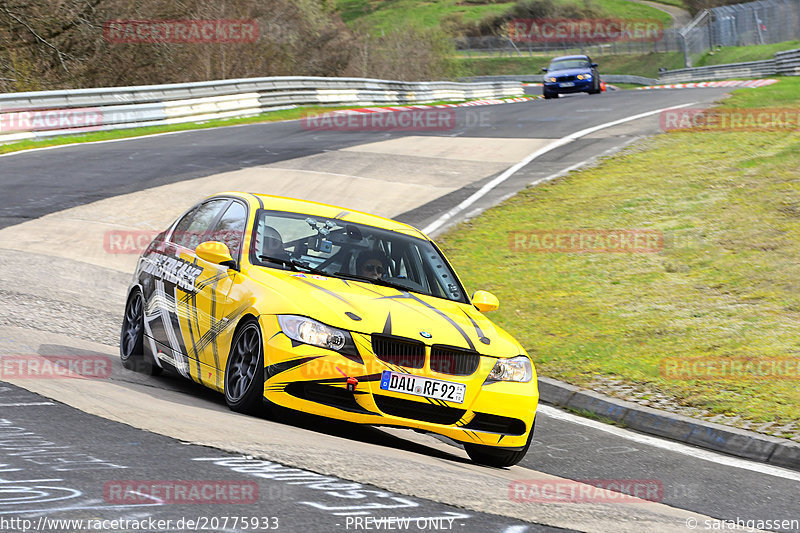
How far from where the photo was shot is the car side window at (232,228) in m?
7.88

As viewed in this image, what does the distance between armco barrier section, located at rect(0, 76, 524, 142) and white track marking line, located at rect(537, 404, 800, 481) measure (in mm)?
17796

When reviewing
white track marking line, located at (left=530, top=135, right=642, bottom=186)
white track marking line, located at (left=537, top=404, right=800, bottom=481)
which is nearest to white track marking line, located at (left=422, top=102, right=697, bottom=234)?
white track marking line, located at (left=530, top=135, right=642, bottom=186)

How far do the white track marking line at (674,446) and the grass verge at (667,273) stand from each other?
23.2 inches

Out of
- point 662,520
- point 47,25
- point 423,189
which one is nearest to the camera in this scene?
point 662,520

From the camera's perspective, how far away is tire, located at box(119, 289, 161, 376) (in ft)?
28.5

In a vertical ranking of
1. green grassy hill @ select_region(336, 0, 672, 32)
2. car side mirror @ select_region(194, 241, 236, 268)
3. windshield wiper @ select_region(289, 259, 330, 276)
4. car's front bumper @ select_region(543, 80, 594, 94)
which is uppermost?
green grassy hill @ select_region(336, 0, 672, 32)

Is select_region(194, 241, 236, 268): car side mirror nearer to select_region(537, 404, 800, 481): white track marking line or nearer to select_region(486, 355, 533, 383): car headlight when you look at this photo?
select_region(486, 355, 533, 383): car headlight

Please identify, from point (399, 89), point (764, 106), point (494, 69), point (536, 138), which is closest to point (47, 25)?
point (399, 89)

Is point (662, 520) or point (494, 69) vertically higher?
point (494, 69)

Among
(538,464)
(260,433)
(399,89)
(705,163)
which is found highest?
(399,89)

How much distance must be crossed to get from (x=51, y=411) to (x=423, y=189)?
13381 mm

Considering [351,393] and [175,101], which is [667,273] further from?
[175,101]

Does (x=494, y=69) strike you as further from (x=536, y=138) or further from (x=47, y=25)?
(x=536, y=138)

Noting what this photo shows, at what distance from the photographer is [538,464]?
7.43 metres
